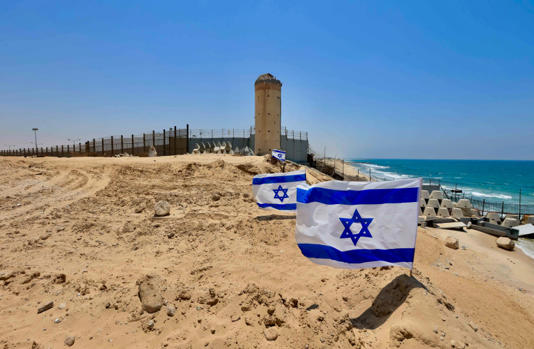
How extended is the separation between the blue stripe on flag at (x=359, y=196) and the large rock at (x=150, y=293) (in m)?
2.99

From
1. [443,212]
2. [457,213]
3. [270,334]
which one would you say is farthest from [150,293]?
[457,213]

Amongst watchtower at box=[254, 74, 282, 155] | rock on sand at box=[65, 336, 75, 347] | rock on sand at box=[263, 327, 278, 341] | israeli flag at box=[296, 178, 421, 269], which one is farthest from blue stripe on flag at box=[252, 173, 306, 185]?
watchtower at box=[254, 74, 282, 155]

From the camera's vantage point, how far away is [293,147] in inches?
1410

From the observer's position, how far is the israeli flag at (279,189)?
923 centimetres

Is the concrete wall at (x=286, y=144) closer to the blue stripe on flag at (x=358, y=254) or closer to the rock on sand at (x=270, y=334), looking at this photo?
the blue stripe on flag at (x=358, y=254)

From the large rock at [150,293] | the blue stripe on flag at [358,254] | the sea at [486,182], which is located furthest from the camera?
the sea at [486,182]

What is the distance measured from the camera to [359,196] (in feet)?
15.4

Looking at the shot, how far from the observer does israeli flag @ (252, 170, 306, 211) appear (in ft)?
30.3

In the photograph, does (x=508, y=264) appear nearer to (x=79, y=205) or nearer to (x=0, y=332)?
(x=0, y=332)

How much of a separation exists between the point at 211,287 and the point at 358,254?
2.63 meters

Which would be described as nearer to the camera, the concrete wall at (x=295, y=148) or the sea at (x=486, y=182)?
the concrete wall at (x=295, y=148)

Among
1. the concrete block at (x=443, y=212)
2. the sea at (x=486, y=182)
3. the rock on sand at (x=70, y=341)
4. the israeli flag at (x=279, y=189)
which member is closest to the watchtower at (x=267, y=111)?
the sea at (x=486, y=182)

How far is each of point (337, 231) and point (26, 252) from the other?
673 cm

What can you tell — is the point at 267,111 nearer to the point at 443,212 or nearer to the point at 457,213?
the point at 443,212
